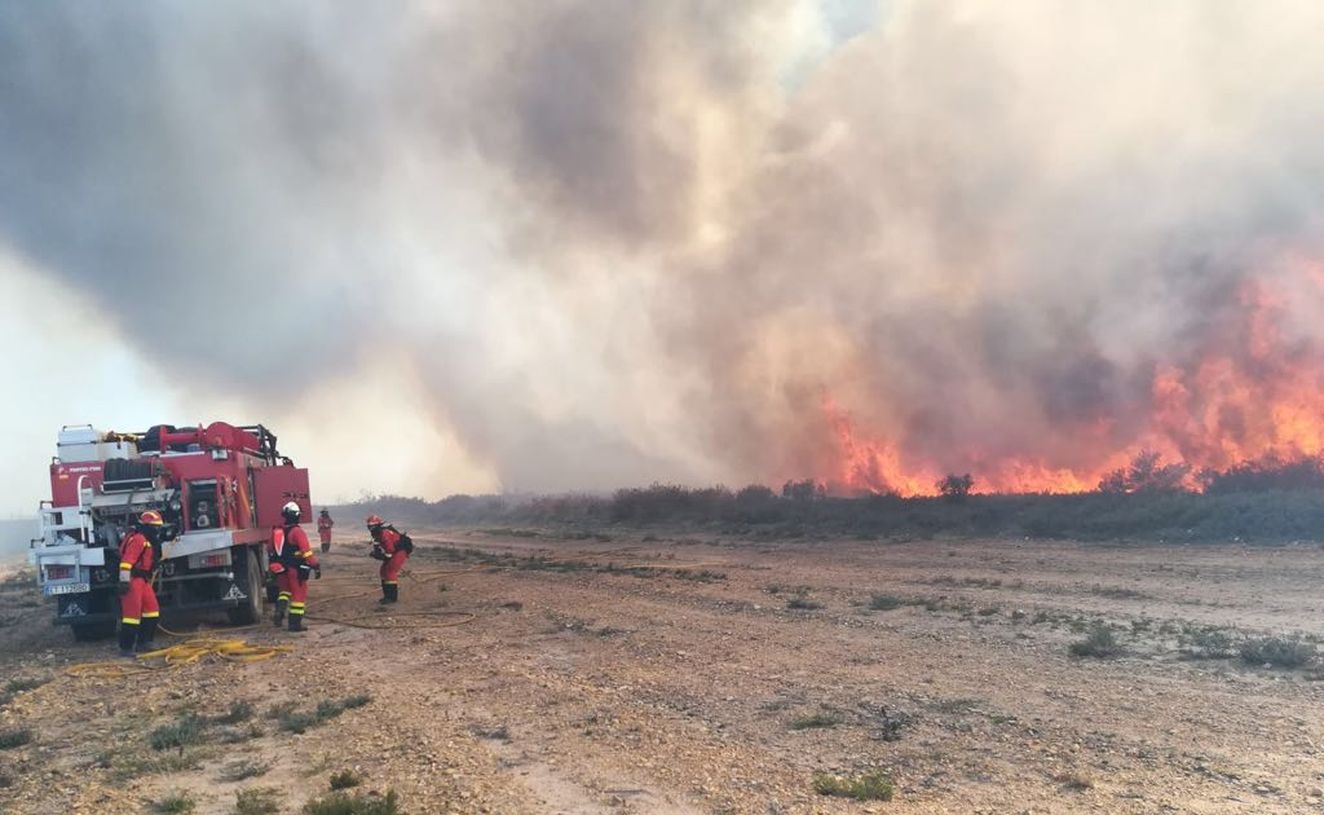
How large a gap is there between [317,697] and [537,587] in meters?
10.1

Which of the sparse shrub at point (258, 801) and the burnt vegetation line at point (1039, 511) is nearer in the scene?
the sparse shrub at point (258, 801)

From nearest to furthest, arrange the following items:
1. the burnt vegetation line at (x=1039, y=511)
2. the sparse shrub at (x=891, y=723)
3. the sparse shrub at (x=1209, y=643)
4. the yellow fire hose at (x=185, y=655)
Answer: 1. the sparse shrub at (x=891, y=723)
2. the sparse shrub at (x=1209, y=643)
3. the yellow fire hose at (x=185, y=655)
4. the burnt vegetation line at (x=1039, y=511)

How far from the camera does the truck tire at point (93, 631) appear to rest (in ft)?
47.4

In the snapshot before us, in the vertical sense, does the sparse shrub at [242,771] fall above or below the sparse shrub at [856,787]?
above

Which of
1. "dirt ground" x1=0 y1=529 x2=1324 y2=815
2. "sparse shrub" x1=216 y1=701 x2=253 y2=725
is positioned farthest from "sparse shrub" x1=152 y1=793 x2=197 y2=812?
"sparse shrub" x1=216 y1=701 x2=253 y2=725

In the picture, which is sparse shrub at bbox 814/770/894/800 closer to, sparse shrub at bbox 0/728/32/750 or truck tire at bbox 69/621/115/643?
sparse shrub at bbox 0/728/32/750

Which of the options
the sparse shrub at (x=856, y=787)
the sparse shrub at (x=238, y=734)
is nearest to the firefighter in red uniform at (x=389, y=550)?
the sparse shrub at (x=238, y=734)

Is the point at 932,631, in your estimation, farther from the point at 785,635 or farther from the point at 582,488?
the point at 582,488

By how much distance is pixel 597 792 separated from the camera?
6398mm

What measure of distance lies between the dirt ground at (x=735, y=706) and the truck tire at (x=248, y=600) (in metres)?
0.61

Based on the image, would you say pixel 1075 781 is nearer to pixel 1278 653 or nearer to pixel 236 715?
pixel 1278 653

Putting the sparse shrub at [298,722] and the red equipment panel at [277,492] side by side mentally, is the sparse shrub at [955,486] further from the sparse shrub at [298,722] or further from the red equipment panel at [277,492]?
the sparse shrub at [298,722]

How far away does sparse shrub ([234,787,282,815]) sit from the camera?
241 inches

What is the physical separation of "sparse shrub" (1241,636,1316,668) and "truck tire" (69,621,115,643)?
15.5 meters
